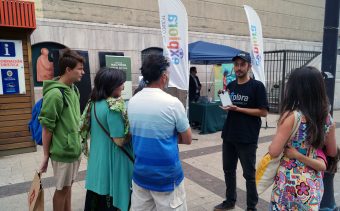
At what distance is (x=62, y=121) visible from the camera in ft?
8.79

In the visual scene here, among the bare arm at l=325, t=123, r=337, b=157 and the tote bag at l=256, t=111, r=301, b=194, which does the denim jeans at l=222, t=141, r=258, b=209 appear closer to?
the tote bag at l=256, t=111, r=301, b=194

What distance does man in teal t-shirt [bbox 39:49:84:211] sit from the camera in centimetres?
256

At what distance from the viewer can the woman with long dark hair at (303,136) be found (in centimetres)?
196

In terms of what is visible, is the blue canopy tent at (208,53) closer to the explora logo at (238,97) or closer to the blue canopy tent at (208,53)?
the blue canopy tent at (208,53)

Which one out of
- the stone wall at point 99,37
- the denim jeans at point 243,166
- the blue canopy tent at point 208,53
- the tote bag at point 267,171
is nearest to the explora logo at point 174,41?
the blue canopy tent at point 208,53

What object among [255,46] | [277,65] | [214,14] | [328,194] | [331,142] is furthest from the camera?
[277,65]

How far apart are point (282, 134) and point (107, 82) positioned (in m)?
1.40

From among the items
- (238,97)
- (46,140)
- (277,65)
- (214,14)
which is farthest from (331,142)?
(277,65)

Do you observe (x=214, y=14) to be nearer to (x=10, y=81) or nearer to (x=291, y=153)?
(x=10, y=81)

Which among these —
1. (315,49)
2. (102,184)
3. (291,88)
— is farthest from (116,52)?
(315,49)

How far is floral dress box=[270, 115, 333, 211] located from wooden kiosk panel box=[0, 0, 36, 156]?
534 centimetres

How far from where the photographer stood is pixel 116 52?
918 centimetres

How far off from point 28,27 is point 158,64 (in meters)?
4.63

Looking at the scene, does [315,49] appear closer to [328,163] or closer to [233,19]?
[233,19]
